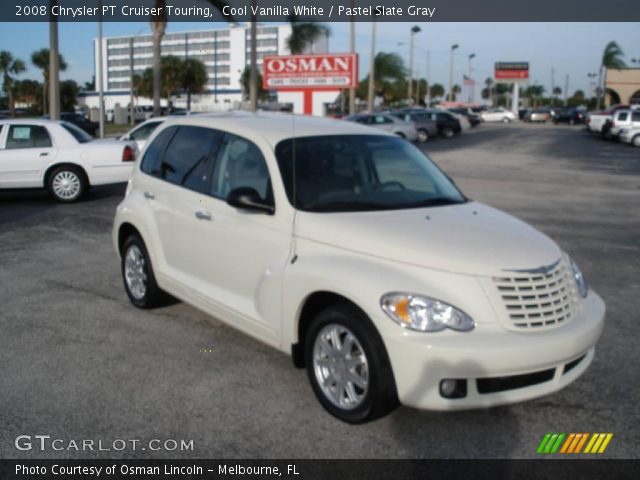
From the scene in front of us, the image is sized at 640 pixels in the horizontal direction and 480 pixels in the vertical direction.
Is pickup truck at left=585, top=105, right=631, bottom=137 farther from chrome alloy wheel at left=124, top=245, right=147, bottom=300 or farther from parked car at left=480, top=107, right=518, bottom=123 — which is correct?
chrome alloy wheel at left=124, top=245, right=147, bottom=300

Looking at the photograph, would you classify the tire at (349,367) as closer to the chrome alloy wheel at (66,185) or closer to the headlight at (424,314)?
the headlight at (424,314)

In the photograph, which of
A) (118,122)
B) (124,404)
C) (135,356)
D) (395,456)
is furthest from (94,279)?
(118,122)

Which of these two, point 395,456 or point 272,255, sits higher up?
point 272,255

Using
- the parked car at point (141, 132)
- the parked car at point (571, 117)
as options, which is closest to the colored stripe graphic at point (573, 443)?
the parked car at point (141, 132)

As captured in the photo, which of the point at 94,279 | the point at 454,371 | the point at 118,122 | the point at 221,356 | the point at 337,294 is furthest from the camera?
the point at 118,122

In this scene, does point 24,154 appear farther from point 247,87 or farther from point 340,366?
point 247,87

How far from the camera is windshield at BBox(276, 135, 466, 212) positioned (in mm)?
4711

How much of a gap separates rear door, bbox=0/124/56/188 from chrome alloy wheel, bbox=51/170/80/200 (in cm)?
28

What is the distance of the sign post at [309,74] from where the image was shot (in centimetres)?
1941

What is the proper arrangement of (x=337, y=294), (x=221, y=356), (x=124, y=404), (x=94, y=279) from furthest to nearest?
(x=94, y=279)
(x=221, y=356)
(x=124, y=404)
(x=337, y=294)

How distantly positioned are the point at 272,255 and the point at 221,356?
1.09m

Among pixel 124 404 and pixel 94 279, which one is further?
pixel 94 279

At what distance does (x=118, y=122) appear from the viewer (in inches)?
2525

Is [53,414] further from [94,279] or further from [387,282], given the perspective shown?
[94,279]
